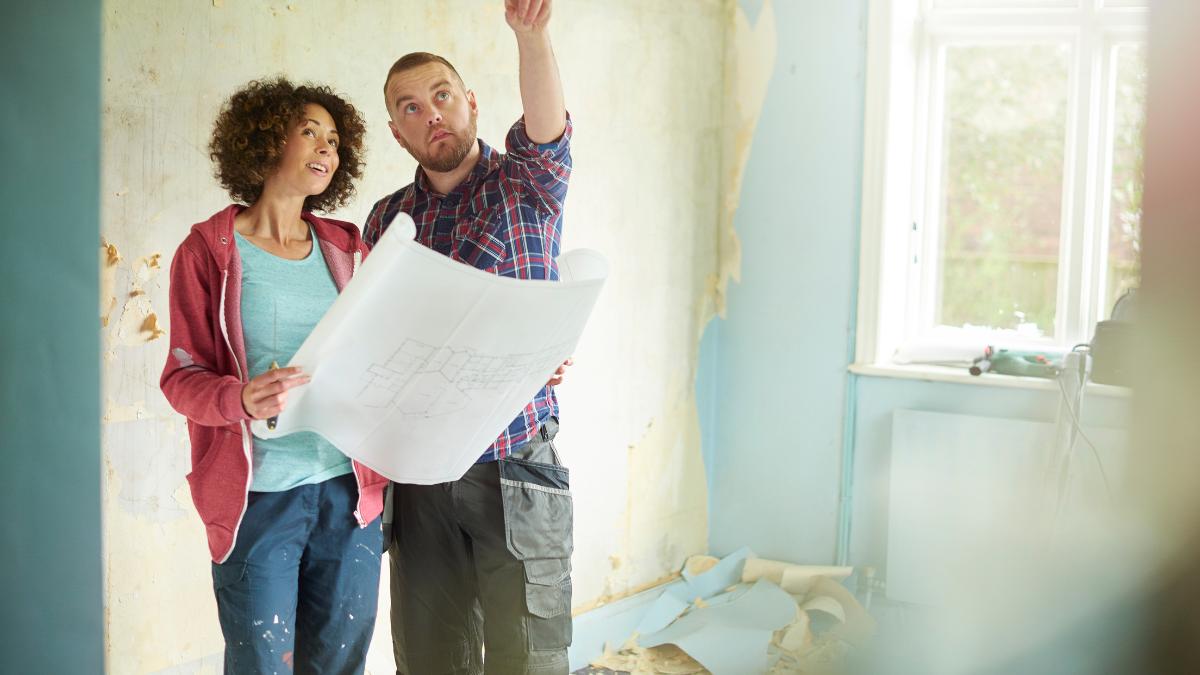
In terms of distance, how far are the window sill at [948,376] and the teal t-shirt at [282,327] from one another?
1.94 meters

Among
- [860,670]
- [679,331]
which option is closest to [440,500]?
[860,670]

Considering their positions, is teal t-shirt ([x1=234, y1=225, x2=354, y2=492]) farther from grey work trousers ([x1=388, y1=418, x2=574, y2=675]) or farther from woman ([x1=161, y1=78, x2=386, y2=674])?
grey work trousers ([x1=388, y1=418, x2=574, y2=675])

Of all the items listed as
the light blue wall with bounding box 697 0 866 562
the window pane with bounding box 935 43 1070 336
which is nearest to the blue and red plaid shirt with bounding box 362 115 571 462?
the light blue wall with bounding box 697 0 866 562

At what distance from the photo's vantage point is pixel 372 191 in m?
1.99

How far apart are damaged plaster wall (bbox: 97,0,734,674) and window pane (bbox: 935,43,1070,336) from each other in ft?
2.17

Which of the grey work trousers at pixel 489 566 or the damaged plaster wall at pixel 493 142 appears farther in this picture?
the damaged plaster wall at pixel 493 142

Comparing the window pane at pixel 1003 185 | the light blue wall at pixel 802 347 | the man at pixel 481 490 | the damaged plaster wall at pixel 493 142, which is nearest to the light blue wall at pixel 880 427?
the light blue wall at pixel 802 347

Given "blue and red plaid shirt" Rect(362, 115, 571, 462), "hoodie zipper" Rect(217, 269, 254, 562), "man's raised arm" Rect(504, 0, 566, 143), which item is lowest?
"hoodie zipper" Rect(217, 269, 254, 562)

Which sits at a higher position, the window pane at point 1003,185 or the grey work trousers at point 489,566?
the window pane at point 1003,185

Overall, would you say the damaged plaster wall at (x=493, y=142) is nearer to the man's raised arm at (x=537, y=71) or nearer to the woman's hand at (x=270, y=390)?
the woman's hand at (x=270, y=390)

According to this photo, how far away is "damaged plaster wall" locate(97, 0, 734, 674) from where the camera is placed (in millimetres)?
1566

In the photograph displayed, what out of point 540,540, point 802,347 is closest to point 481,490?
point 540,540

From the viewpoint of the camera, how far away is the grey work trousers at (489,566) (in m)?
1.40

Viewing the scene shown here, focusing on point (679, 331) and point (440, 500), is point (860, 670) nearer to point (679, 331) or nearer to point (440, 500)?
point (440, 500)
